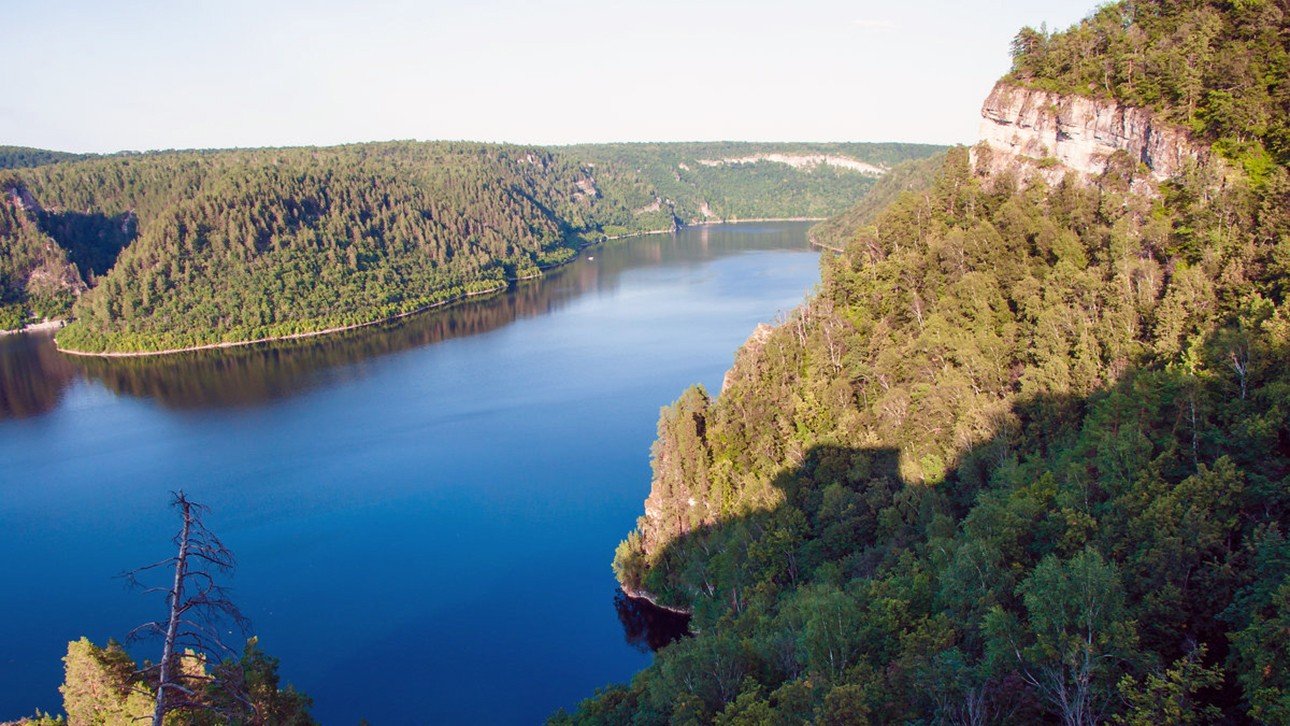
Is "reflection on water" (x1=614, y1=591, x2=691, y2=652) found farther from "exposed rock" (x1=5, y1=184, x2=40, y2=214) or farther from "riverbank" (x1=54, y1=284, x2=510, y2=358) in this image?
"exposed rock" (x1=5, y1=184, x2=40, y2=214)

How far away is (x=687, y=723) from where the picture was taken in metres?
19.4

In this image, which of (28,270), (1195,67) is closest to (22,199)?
(28,270)

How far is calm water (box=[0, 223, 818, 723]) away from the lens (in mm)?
35531

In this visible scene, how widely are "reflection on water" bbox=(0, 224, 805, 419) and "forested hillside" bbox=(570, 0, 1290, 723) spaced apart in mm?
52497

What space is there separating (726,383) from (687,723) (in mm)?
28122

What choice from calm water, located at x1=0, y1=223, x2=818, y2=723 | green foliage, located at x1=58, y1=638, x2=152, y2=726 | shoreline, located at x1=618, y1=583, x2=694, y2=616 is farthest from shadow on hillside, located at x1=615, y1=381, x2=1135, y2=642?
green foliage, located at x1=58, y1=638, x2=152, y2=726

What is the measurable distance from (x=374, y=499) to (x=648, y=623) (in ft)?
70.6

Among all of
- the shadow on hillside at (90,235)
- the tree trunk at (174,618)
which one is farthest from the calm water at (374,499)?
the shadow on hillside at (90,235)

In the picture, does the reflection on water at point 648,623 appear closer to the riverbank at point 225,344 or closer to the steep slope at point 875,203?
the riverbank at point 225,344

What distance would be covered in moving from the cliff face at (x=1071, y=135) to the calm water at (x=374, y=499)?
98.4ft

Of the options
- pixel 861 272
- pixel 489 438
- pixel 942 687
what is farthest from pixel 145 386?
pixel 942 687

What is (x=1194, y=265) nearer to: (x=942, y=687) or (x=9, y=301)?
(x=942, y=687)

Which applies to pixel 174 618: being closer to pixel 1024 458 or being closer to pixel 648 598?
pixel 1024 458

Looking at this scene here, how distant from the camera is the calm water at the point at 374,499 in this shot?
3553cm
